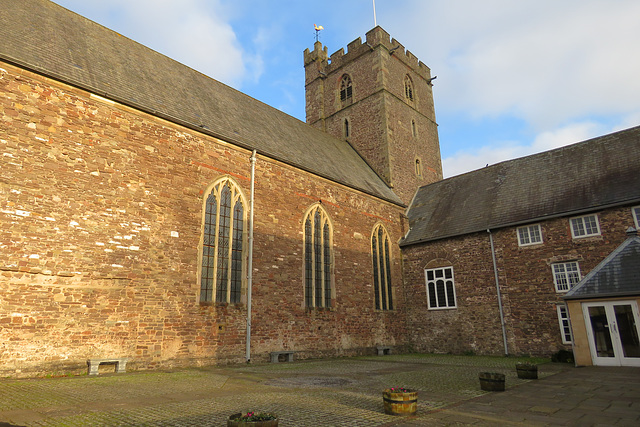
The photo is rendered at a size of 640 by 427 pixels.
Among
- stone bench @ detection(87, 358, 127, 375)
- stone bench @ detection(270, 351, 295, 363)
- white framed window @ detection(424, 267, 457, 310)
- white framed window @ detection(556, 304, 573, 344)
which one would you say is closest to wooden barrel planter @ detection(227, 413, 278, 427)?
stone bench @ detection(87, 358, 127, 375)

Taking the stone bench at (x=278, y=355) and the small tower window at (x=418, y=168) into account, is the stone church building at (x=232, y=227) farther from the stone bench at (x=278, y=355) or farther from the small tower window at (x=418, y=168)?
the small tower window at (x=418, y=168)

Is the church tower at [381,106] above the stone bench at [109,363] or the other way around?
above

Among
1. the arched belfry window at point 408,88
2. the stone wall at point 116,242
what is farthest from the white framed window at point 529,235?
the arched belfry window at point 408,88

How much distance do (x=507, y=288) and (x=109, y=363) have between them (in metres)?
16.7

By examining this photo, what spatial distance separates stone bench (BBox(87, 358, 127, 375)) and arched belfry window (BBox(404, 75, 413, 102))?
27298 millimetres

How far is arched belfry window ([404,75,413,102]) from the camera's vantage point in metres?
31.8

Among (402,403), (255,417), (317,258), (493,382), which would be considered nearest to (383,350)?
(317,258)

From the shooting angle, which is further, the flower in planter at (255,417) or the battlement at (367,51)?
the battlement at (367,51)

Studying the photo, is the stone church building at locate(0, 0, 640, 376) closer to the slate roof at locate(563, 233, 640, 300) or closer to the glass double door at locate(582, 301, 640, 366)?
the slate roof at locate(563, 233, 640, 300)

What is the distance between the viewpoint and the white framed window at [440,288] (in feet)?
68.4

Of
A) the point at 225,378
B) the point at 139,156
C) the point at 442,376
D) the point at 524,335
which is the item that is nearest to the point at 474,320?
the point at 524,335

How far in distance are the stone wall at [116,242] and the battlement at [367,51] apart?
18.3 metres

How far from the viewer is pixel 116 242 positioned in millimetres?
12047

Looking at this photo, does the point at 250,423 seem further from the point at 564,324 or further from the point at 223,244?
the point at 564,324
